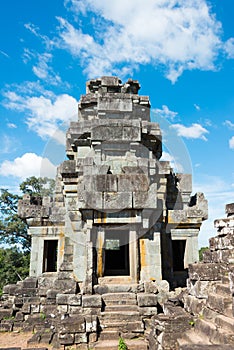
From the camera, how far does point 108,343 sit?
268 inches

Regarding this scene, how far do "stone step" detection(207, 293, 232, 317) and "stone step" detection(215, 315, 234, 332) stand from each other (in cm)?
12

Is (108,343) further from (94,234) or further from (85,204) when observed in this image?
Answer: (85,204)

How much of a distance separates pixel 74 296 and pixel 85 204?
105 inches

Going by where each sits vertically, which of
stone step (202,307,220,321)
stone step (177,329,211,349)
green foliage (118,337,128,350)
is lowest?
green foliage (118,337,128,350)

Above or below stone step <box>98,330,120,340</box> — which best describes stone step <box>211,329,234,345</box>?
above

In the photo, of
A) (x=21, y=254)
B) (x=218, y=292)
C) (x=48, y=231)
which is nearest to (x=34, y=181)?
(x=21, y=254)

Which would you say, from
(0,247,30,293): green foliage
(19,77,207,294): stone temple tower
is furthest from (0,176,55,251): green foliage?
(19,77,207,294): stone temple tower

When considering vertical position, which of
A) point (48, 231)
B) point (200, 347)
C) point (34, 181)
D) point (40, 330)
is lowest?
point (40, 330)

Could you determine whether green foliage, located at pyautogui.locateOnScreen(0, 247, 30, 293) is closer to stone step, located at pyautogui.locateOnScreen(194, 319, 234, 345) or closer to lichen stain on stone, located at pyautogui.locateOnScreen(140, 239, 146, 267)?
lichen stain on stone, located at pyautogui.locateOnScreen(140, 239, 146, 267)

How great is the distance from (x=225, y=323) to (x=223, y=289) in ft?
2.95

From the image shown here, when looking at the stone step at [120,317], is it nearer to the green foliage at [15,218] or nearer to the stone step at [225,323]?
the stone step at [225,323]

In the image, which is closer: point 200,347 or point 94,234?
point 200,347

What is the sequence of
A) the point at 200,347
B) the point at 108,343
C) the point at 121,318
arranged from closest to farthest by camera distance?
the point at 200,347 < the point at 108,343 < the point at 121,318

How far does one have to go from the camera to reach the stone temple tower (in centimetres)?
831
